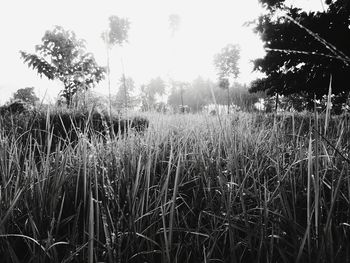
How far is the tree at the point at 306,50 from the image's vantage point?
23.7ft

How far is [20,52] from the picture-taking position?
29.2 feet

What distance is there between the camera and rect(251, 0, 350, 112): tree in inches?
285

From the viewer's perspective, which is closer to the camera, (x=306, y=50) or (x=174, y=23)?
(x=306, y=50)

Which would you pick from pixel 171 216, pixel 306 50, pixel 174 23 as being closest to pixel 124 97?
pixel 171 216

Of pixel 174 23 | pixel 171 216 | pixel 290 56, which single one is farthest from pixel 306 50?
pixel 174 23

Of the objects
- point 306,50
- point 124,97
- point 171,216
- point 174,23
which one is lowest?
point 171,216

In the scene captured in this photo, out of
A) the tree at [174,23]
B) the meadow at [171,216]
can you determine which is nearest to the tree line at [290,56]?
the meadow at [171,216]

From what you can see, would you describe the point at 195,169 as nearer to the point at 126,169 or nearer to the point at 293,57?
the point at 126,169

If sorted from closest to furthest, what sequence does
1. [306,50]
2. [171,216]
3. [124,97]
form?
[171,216] < [124,97] < [306,50]

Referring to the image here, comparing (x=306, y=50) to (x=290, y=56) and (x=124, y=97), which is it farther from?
(x=124, y=97)

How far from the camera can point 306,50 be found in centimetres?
721

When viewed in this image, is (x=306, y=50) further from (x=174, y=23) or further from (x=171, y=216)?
(x=174, y=23)

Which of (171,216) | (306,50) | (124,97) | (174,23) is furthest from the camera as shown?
(174,23)

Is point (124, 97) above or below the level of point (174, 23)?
below
